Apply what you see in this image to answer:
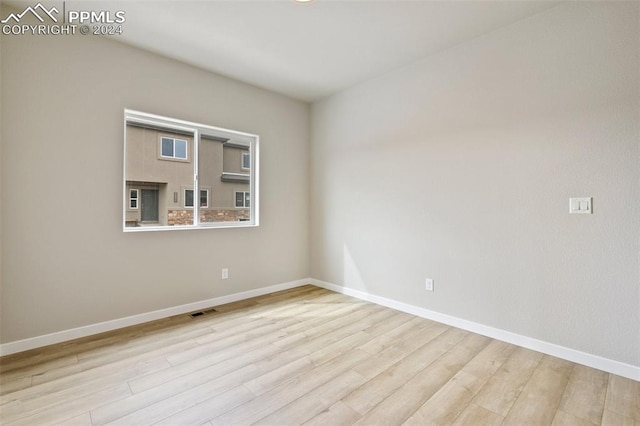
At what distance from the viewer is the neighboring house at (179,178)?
298cm

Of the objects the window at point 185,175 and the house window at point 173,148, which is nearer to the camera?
the window at point 185,175

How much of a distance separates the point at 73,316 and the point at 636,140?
4607mm

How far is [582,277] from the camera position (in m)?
2.19

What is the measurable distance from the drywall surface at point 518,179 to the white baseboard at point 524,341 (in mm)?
48

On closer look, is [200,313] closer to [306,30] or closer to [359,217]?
[359,217]

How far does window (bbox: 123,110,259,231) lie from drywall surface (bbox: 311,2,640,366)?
5.16 feet

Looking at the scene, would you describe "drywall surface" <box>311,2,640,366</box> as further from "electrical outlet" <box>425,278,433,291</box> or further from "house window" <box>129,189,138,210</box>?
"house window" <box>129,189,138,210</box>

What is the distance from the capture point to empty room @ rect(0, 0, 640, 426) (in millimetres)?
1910

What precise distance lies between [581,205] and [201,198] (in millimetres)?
3605

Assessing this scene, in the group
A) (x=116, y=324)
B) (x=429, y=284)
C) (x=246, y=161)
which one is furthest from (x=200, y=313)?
(x=429, y=284)

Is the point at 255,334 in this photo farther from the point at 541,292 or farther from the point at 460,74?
the point at 460,74

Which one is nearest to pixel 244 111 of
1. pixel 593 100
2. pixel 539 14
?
pixel 539 14

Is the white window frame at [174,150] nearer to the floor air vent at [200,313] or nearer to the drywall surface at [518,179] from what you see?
the floor air vent at [200,313]

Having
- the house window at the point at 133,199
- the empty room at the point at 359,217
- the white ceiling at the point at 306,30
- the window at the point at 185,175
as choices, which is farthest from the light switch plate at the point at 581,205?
the house window at the point at 133,199
